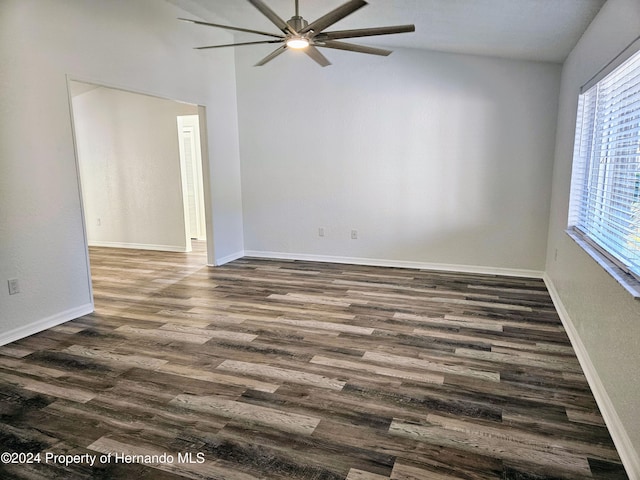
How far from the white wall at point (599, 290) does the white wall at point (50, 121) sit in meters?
3.92

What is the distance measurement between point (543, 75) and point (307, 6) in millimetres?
2664

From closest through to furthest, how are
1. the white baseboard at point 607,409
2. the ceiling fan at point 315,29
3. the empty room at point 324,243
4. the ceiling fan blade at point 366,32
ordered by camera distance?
the white baseboard at point 607,409, the empty room at point 324,243, the ceiling fan at point 315,29, the ceiling fan blade at point 366,32

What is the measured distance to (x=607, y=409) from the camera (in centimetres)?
228

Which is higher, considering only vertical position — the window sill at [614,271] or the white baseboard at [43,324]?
the window sill at [614,271]

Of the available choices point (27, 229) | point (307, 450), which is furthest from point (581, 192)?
point (27, 229)

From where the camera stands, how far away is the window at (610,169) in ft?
7.99

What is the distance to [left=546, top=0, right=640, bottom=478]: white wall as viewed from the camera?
6.53ft

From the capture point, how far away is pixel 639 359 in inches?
73.6

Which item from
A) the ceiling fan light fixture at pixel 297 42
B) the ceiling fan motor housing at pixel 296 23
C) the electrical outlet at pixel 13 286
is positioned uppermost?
the ceiling fan motor housing at pixel 296 23

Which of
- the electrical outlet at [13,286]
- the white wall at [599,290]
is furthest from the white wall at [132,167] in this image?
the white wall at [599,290]

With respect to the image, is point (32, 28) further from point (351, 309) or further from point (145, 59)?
point (351, 309)

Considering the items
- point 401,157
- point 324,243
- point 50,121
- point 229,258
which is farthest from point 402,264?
point 50,121

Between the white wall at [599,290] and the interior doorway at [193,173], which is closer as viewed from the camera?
the white wall at [599,290]

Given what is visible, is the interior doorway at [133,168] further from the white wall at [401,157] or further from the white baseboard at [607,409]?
the white baseboard at [607,409]
